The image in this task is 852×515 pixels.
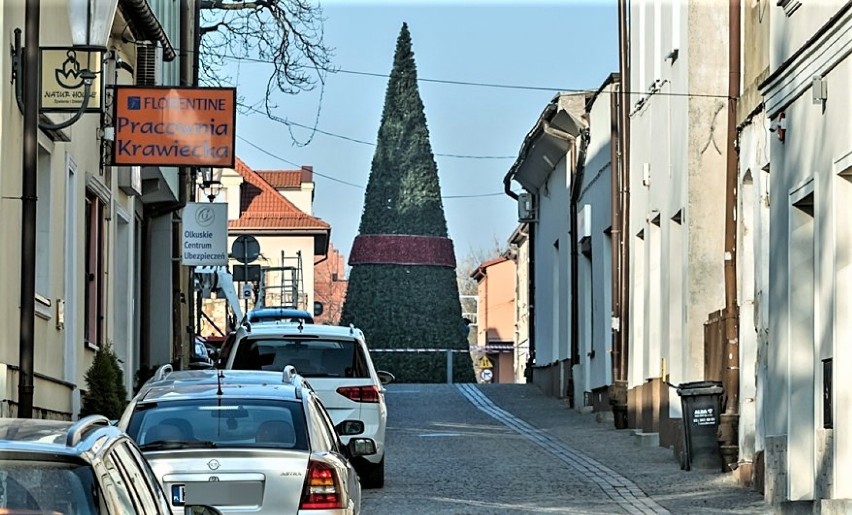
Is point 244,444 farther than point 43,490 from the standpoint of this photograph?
Yes

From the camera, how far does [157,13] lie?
24.7 meters

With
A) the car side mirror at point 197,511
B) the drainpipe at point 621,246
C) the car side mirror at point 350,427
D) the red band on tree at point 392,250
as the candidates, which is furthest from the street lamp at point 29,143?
the red band on tree at point 392,250

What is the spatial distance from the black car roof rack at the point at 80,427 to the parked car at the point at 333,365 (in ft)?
35.1

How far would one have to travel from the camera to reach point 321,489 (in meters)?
9.84

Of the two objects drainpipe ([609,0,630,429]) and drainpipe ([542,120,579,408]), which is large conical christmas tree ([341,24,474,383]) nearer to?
drainpipe ([542,120,579,408])

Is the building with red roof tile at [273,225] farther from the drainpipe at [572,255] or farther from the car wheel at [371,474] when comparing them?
the car wheel at [371,474]

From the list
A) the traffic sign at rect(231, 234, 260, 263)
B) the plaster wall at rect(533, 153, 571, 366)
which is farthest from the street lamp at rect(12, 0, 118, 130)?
the plaster wall at rect(533, 153, 571, 366)

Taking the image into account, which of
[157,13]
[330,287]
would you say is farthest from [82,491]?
[330,287]

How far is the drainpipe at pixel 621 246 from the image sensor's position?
87.2 ft

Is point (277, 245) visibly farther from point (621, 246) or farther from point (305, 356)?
point (305, 356)

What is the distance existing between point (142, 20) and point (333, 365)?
6499 millimetres

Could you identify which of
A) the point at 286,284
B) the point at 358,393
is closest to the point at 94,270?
the point at 358,393

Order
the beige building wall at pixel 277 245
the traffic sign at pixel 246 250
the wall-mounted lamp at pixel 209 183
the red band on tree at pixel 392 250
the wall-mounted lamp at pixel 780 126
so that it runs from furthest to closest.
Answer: the beige building wall at pixel 277 245 < the red band on tree at pixel 392 250 < the traffic sign at pixel 246 250 < the wall-mounted lamp at pixel 209 183 < the wall-mounted lamp at pixel 780 126

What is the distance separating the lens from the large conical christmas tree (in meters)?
51.1
